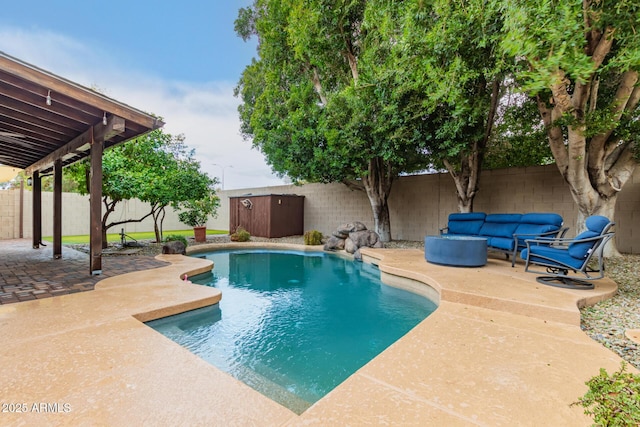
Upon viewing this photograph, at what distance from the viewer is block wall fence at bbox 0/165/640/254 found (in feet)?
21.6

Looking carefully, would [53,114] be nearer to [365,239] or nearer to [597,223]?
[365,239]

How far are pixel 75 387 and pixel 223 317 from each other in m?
1.86

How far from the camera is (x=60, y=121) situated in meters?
4.29

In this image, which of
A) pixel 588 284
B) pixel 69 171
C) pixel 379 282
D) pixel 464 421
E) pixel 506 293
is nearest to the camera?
pixel 464 421

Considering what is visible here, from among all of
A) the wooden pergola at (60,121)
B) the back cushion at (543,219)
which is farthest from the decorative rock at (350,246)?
the wooden pergola at (60,121)

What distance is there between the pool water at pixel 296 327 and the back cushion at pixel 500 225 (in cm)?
280

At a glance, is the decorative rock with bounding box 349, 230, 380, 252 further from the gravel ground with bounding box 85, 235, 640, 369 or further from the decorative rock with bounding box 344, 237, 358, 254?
the gravel ground with bounding box 85, 235, 640, 369

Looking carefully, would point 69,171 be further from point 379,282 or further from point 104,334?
point 379,282

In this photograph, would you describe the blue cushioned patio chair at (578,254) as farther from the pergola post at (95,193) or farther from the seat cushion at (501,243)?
the pergola post at (95,193)

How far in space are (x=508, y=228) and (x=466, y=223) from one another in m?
1.17

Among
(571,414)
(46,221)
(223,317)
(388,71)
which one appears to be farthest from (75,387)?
(46,221)

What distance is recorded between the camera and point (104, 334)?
2.43 meters

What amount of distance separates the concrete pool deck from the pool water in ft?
1.36

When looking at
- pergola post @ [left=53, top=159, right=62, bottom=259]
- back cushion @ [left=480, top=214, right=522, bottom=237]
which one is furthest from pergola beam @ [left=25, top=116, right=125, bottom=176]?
back cushion @ [left=480, top=214, right=522, bottom=237]
